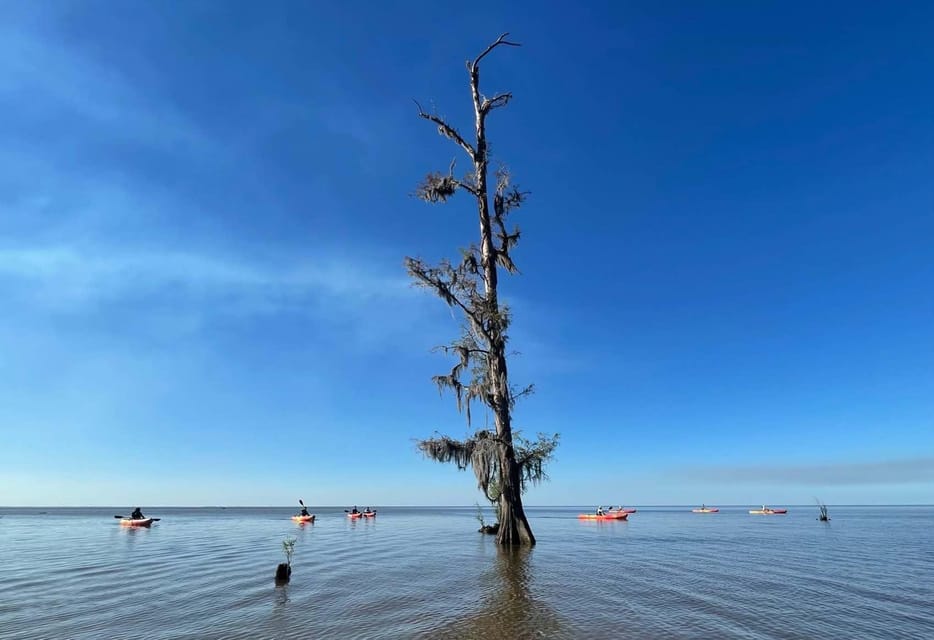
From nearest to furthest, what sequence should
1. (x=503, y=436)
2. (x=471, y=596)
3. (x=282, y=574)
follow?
(x=471, y=596), (x=282, y=574), (x=503, y=436)

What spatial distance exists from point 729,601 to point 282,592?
1039 cm

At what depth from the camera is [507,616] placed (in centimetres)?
953

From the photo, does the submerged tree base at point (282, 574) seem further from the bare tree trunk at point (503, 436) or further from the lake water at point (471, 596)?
the bare tree trunk at point (503, 436)

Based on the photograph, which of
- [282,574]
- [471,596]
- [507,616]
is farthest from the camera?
[282,574]

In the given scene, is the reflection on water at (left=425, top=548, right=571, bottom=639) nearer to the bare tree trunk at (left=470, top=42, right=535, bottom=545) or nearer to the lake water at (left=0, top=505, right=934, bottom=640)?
the lake water at (left=0, top=505, right=934, bottom=640)

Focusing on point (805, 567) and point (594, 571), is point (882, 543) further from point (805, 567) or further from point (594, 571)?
point (594, 571)

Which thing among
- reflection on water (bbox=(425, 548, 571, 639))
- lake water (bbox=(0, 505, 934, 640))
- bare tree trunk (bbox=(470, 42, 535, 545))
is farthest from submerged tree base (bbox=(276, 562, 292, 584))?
bare tree trunk (bbox=(470, 42, 535, 545))

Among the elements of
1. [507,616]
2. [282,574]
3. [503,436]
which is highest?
[503,436]

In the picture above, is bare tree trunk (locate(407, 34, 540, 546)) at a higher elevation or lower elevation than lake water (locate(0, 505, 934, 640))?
higher

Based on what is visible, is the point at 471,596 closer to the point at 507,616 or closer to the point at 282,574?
the point at 507,616

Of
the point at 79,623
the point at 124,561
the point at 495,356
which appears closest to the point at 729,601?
the point at 495,356

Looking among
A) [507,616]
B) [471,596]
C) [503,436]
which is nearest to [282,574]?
[471,596]

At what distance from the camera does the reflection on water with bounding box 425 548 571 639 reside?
8.37 meters

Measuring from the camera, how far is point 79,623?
9719 mm
